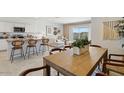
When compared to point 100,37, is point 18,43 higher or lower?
lower

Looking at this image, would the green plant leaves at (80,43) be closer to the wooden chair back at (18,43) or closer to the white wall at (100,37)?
the white wall at (100,37)

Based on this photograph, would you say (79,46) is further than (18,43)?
No

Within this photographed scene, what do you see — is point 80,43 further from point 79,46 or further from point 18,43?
point 18,43

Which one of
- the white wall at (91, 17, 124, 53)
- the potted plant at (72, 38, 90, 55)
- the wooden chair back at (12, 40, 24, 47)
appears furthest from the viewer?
the wooden chair back at (12, 40, 24, 47)

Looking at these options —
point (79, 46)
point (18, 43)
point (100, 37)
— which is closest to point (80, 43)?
point (79, 46)

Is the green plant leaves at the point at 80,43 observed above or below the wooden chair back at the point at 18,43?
above

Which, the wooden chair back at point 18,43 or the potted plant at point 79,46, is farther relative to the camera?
the wooden chair back at point 18,43

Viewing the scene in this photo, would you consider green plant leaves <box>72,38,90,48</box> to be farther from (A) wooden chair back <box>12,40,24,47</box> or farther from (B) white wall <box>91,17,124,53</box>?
(A) wooden chair back <box>12,40,24,47</box>

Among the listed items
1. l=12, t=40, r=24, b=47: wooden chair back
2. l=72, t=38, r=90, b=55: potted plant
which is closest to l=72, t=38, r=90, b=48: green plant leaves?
l=72, t=38, r=90, b=55: potted plant

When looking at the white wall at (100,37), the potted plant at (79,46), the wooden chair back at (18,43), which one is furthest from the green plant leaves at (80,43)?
the wooden chair back at (18,43)
